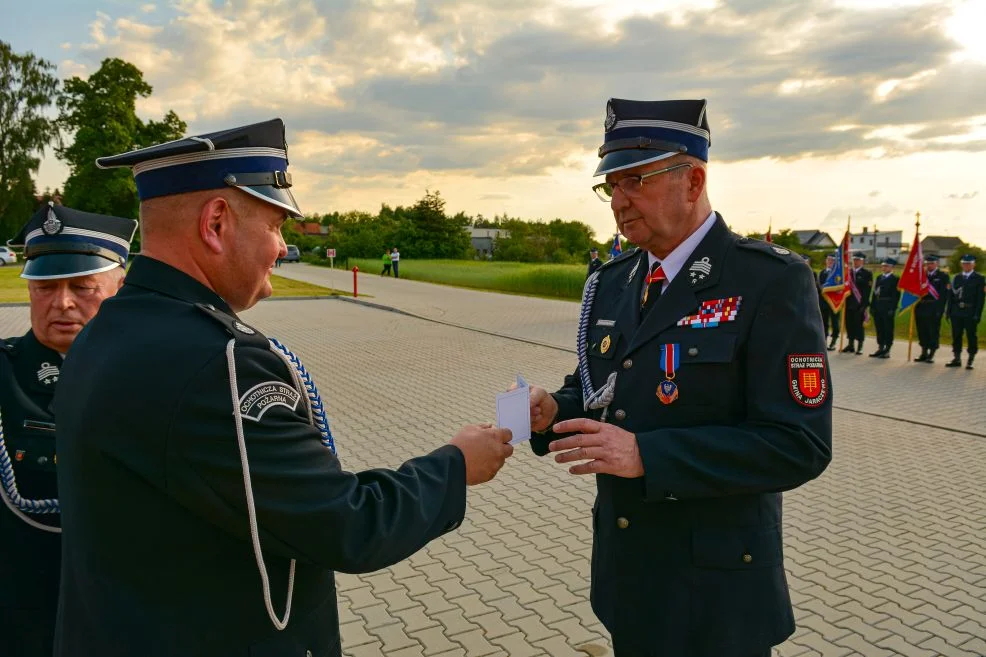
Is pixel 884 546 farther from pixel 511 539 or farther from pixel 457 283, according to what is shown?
pixel 457 283

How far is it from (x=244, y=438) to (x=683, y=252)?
158 centimetres

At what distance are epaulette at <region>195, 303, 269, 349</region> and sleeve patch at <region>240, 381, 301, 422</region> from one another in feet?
0.33

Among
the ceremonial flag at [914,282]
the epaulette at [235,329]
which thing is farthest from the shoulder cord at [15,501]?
the ceremonial flag at [914,282]

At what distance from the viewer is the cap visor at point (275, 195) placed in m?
1.66

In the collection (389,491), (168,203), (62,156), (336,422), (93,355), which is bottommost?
(336,422)

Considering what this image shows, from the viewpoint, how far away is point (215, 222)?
65.0 inches

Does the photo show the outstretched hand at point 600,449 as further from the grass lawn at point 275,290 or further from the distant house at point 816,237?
the distant house at point 816,237

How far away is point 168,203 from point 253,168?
21cm

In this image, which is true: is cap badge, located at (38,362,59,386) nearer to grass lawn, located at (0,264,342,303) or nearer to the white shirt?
the white shirt

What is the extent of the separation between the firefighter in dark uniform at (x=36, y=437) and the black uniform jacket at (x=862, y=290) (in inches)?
595

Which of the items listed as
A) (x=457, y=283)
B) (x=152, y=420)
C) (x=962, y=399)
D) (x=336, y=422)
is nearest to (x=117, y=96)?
(x=457, y=283)

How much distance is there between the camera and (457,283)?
35625mm

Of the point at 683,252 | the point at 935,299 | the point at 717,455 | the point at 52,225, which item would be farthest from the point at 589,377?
the point at 935,299

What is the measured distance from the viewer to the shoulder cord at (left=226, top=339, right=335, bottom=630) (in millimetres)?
1440
